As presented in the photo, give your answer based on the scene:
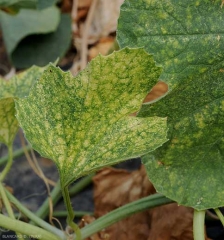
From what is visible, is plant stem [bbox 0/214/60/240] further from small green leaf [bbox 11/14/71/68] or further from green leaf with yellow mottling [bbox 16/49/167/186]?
small green leaf [bbox 11/14/71/68]

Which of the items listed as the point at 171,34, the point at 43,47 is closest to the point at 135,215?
the point at 171,34

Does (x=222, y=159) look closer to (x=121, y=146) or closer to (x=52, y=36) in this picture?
(x=121, y=146)

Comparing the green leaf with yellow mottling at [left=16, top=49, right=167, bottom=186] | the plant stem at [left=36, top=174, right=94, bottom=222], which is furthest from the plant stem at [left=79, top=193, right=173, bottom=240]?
the plant stem at [left=36, top=174, right=94, bottom=222]

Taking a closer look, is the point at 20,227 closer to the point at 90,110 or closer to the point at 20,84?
the point at 90,110

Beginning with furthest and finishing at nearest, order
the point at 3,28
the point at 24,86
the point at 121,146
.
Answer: the point at 3,28 < the point at 24,86 < the point at 121,146

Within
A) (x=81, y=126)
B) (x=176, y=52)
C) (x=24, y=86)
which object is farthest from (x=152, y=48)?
(x=24, y=86)
